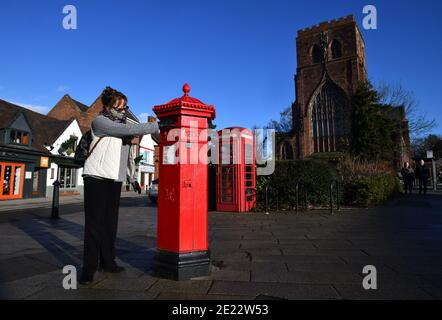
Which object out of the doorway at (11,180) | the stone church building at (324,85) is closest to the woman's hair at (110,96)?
the doorway at (11,180)

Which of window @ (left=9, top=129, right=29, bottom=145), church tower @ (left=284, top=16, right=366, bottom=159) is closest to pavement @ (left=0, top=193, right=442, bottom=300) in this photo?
window @ (left=9, top=129, right=29, bottom=145)

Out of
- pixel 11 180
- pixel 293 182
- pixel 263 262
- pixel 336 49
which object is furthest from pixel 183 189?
pixel 336 49

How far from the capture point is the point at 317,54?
42750 mm

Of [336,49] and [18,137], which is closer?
[18,137]

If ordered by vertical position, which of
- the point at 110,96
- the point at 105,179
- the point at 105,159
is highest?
the point at 110,96

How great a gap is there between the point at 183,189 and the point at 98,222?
96cm

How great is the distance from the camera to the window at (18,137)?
69.1ft

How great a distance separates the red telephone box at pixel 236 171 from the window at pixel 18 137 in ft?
→ 59.4

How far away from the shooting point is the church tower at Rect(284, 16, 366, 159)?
3881 cm

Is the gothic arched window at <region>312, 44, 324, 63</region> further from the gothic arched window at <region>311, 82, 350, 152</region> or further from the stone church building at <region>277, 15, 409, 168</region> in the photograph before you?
the gothic arched window at <region>311, 82, 350, 152</region>
